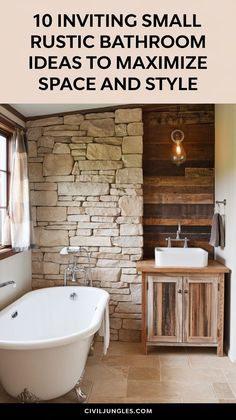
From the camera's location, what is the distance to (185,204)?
359cm

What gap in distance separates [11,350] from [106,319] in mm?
990

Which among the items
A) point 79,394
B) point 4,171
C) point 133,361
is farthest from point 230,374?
point 4,171

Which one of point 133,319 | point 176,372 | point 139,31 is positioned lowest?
point 176,372

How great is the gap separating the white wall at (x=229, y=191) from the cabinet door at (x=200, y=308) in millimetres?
142

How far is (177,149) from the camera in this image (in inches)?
136

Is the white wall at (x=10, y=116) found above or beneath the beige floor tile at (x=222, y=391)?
above

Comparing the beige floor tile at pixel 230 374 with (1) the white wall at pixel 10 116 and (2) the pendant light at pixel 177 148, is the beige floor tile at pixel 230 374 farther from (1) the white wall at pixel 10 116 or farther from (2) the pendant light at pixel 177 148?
(1) the white wall at pixel 10 116

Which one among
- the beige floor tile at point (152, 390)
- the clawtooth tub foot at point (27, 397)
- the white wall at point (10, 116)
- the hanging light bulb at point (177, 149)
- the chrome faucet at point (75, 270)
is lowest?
the beige floor tile at point (152, 390)

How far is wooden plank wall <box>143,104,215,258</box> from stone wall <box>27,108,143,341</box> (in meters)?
0.22

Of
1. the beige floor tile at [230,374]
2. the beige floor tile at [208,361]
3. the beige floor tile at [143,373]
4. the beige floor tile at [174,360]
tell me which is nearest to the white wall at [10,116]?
the beige floor tile at [143,373]

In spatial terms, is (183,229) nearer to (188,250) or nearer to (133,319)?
(188,250)

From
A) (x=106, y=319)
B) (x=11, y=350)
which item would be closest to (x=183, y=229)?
(x=106, y=319)

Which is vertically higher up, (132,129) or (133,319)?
(132,129)

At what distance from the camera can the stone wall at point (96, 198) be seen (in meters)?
3.46
